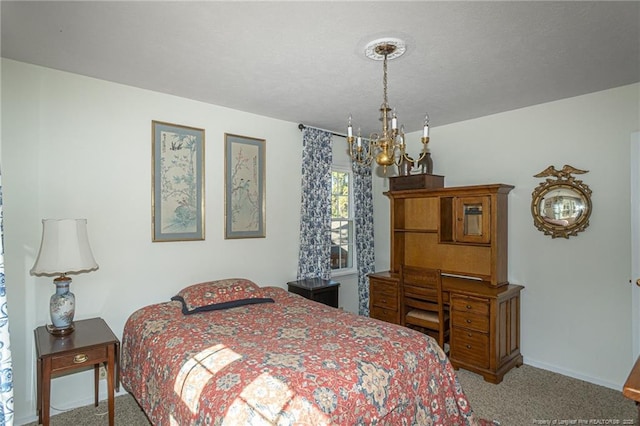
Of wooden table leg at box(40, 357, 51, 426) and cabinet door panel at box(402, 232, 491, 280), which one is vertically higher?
cabinet door panel at box(402, 232, 491, 280)

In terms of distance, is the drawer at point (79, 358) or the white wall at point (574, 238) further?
the white wall at point (574, 238)

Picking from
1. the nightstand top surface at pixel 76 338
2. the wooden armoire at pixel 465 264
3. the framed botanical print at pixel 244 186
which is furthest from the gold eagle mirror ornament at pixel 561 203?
the nightstand top surface at pixel 76 338

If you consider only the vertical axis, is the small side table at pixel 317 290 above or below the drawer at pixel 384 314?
above

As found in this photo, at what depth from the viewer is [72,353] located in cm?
222

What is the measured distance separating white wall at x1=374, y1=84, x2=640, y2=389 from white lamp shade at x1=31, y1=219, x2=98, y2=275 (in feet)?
11.6

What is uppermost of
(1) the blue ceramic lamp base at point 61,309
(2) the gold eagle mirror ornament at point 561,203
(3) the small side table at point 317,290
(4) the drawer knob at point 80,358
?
(2) the gold eagle mirror ornament at point 561,203

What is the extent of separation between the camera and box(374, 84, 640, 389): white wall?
3.04 meters

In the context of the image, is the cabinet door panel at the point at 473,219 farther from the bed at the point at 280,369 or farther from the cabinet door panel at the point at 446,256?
the bed at the point at 280,369

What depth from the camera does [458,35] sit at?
2.13m

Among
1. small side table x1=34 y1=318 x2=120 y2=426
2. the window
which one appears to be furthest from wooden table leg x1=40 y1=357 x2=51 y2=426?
the window

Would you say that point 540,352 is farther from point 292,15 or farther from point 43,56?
point 43,56

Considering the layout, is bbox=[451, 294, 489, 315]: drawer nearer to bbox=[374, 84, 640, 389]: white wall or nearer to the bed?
bbox=[374, 84, 640, 389]: white wall

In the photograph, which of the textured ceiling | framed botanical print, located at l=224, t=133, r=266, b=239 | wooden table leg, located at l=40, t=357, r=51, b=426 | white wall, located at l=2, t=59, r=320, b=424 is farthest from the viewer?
framed botanical print, located at l=224, t=133, r=266, b=239

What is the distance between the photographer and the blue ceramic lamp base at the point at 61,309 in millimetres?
2439
